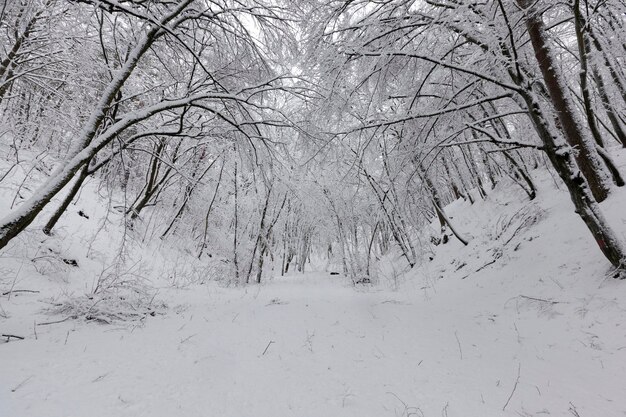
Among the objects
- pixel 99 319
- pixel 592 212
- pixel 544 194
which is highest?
pixel 544 194

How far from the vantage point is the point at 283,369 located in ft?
9.70

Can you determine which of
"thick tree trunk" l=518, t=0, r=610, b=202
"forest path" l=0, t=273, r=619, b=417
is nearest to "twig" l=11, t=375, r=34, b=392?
"forest path" l=0, t=273, r=619, b=417

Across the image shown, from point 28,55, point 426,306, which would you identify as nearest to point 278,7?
point 426,306

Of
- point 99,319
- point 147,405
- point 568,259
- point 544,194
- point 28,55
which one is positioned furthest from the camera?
point 544,194

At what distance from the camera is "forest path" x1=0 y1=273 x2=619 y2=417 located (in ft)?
7.24

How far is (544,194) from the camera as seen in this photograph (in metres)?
7.57

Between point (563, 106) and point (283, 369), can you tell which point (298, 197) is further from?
point (563, 106)

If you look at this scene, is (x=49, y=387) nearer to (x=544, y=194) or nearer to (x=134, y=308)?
(x=134, y=308)

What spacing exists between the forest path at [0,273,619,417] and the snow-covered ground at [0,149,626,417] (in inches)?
0.6

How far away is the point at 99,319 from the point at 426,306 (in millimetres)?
5057

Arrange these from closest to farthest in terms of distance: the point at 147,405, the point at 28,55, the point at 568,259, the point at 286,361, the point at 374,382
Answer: the point at 147,405 < the point at 374,382 < the point at 286,361 < the point at 568,259 < the point at 28,55

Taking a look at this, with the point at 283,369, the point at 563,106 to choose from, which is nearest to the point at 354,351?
the point at 283,369

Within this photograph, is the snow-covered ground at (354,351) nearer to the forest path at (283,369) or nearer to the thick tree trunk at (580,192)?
the forest path at (283,369)

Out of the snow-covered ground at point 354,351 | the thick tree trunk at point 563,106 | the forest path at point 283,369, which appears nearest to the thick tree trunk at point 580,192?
the snow-covered ground at point 354,351
